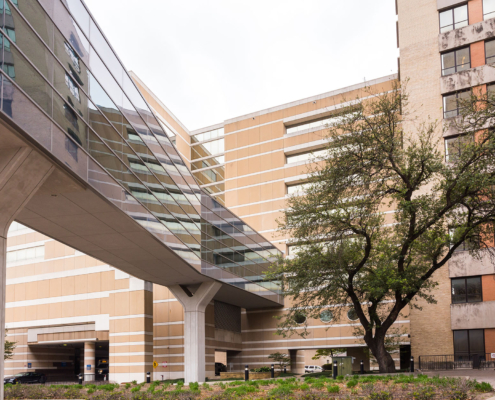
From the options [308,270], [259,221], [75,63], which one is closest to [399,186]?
[308,270]

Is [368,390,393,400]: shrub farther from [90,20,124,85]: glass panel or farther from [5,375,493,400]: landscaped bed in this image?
[90,20,124,85]: glass panel

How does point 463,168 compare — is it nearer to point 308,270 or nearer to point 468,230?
point 468,230

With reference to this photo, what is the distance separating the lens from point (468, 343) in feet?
120

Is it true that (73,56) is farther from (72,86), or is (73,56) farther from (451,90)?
(451,90)

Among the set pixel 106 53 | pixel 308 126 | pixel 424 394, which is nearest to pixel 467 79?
pixel 308 126

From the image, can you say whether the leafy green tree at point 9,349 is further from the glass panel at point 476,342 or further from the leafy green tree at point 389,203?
the glass panel at point 476,342

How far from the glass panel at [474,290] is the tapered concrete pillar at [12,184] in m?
32.0

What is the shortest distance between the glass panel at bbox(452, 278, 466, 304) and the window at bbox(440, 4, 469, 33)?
19693 millimetres

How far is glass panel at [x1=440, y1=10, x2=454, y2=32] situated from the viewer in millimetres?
42053

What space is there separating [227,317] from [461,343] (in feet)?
63.8

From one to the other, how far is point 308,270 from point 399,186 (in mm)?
6276

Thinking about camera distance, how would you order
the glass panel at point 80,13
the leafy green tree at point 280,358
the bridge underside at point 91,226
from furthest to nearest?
the leafy green tree at point 280,358 < the glass panel at point 80,13 < the bridge underside at point 91,226

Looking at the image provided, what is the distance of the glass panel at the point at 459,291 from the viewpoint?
37500mm

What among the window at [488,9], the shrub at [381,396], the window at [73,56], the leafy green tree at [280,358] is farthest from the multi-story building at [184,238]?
the shrub at [381,396]
